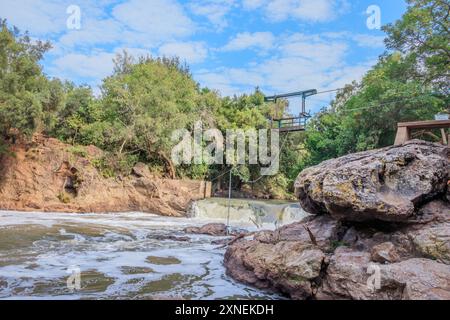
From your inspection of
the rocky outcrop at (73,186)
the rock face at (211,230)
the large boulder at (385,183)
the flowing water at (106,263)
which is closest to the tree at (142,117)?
the rocky outcrop at (73,186)

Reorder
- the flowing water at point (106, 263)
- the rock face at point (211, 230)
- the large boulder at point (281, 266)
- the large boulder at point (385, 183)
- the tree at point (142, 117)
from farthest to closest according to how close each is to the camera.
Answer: the tree at point (142, 117)
the rock face at point (211, 230)
the large boulder at point (385, 183)
the flowing water at point (106, 263)
the large boulder at point (281, 266)

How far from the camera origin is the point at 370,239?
5461 millimetres

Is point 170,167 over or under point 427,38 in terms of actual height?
under

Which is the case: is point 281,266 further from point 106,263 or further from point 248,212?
point 248,212

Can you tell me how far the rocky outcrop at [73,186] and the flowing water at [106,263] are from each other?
10.7 feet

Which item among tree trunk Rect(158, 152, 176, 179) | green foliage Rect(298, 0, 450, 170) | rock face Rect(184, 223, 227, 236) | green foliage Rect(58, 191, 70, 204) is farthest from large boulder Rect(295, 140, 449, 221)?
tree trunk Rect(158, 152, 176, 179)

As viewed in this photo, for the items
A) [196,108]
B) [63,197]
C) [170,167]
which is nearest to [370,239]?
[63,197]

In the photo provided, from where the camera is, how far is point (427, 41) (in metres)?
13.2

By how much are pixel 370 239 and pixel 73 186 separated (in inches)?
526

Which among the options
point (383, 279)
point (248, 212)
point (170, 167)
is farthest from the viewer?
point (170, 167)

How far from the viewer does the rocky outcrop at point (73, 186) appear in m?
14.7

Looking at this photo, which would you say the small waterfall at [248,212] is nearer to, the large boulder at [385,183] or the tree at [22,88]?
the tree at [22,88]

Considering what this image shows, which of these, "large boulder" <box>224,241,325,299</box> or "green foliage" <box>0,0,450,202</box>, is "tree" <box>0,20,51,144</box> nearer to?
"green foliage" <box>0,0,450,202</box>
